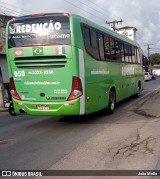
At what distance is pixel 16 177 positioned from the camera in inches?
217

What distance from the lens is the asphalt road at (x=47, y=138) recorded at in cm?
641

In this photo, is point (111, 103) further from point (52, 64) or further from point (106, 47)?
point (52, 64)

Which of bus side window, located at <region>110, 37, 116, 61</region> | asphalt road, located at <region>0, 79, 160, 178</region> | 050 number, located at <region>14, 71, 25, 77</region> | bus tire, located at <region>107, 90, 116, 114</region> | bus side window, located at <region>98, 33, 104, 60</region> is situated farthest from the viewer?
bus side window, located at <region>110, 37, 116, 61</region>

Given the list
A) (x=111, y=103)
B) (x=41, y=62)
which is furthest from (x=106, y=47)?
(x=41, y=62)

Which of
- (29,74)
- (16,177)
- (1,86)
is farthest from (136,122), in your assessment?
(1,86)

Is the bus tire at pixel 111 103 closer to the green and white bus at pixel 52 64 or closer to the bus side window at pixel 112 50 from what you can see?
the bus side window at pixel 112 50

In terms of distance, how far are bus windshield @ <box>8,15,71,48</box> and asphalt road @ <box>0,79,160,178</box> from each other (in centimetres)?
259

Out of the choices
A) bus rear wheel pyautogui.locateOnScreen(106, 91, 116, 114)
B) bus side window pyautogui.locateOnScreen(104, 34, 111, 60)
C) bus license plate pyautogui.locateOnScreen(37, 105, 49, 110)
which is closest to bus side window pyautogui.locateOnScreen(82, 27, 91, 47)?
bus side window pyautogui.locateOnScreen(104, 34, 111, 60)

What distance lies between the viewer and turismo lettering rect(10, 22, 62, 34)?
961 cm

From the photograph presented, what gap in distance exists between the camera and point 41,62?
9695 millimetres

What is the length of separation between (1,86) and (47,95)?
954cm

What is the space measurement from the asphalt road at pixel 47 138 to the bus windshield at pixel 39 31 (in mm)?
2588

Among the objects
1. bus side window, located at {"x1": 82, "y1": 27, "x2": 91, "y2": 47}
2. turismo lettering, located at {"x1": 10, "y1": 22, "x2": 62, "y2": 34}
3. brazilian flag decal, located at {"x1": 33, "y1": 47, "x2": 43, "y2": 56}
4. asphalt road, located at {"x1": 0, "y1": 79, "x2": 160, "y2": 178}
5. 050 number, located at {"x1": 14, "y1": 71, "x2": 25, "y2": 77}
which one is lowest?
asphalt road, located at {"x1": 0, "y1": 79, "x2": 160, "y2": 178}

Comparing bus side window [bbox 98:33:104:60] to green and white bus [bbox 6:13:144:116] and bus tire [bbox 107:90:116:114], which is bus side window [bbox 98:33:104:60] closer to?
green and white bus [bbox 6:13:144:116]
